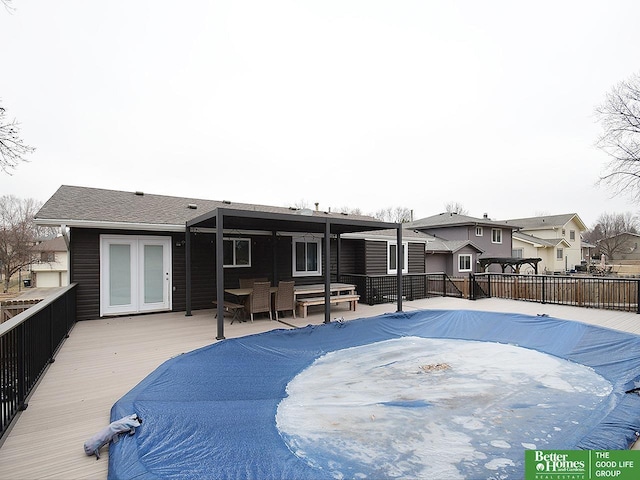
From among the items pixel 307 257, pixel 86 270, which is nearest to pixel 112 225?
pixel 86 270

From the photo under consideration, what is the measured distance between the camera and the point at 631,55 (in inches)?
452

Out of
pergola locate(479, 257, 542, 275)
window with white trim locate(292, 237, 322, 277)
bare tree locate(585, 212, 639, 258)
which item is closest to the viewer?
window with white trim locate(292, 237, 322, 277)

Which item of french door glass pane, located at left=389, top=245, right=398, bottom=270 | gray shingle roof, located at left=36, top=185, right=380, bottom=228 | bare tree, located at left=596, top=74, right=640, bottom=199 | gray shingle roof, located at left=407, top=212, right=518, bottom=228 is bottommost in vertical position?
french door glass pane, located at left=389, top=245, right=398, bottom=270

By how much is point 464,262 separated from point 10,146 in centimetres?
2018

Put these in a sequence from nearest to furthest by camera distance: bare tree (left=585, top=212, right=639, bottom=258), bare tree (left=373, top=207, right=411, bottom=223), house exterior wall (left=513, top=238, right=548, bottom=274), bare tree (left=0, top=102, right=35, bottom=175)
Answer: bare tree (left=0, top=102, right=35, bottom=175) → house exterior wall (left=513, top=238, right=548, bottom=274) → bare tree (left=585, top=212, right=639, bottom=258) → bare tree (left=373, top=207, right=411, bottom=223)

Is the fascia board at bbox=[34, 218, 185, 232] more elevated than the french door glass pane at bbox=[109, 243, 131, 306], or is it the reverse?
the fascia board at bbox=[34, 218, 185, 232]

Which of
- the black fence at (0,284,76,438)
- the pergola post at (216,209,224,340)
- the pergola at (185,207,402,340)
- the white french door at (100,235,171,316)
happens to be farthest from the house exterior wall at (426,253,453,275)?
the black fence at (0,284,76,438)

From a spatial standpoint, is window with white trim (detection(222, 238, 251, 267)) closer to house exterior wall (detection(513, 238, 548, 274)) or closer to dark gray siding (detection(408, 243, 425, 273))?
dark gray siding (detection(408, 243, 425, 273))

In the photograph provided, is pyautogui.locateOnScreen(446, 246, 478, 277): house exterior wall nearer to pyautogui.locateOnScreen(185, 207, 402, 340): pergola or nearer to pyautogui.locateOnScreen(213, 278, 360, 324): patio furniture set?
pyautogui.locateOnScreen(185, 207, 402, 340): pergola

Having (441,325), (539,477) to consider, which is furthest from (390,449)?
(441,325)

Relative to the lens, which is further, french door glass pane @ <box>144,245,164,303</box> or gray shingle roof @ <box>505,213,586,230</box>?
gray shingle roof @ <box>505,213,586,230</box>

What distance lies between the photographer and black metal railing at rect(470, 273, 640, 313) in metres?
9.18

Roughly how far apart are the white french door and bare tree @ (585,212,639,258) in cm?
5072

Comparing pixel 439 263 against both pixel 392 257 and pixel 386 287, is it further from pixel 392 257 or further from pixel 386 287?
pixel 386 287
